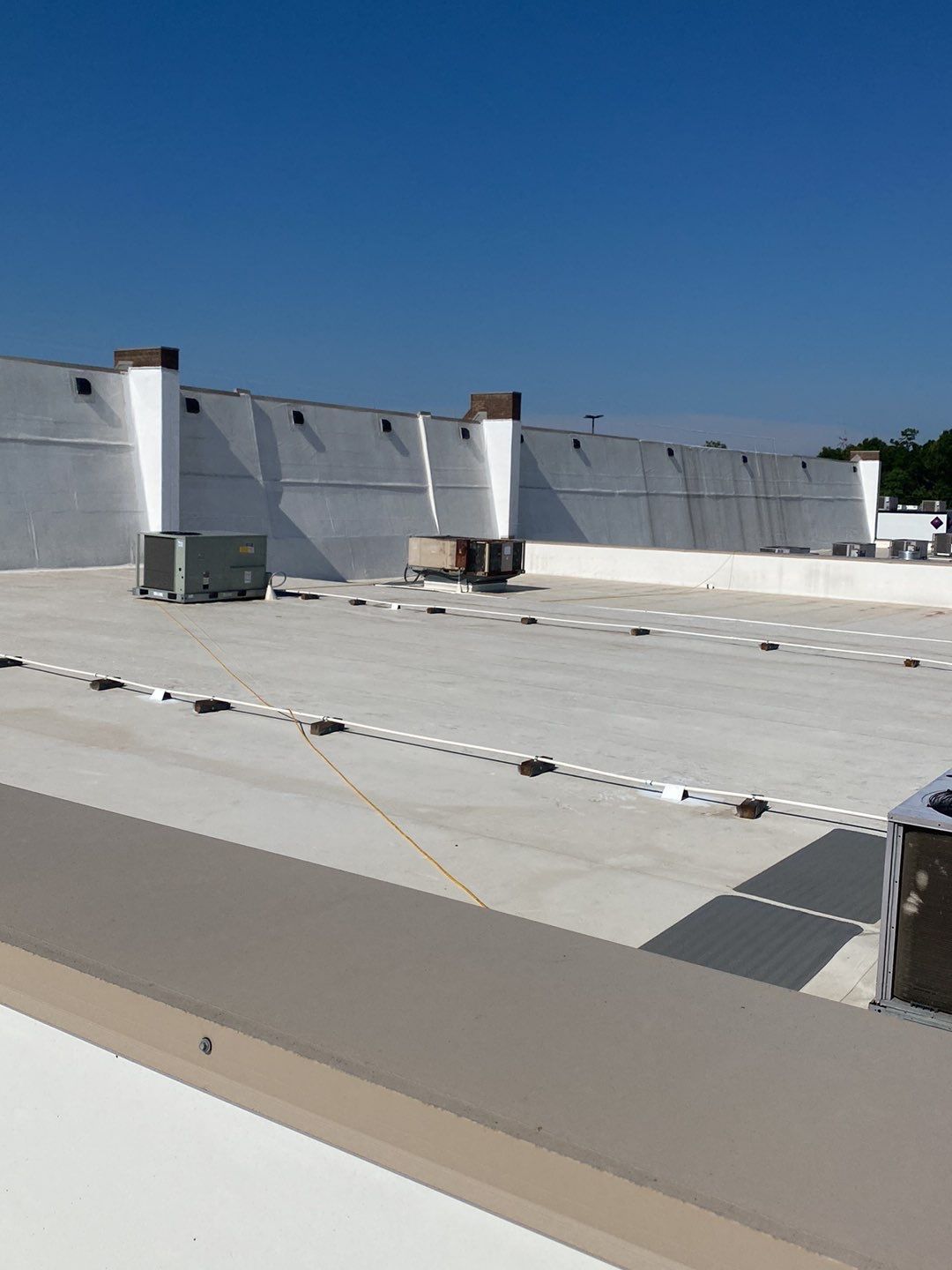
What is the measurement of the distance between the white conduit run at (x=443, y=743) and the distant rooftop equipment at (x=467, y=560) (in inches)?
557

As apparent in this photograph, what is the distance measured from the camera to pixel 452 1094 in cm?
223

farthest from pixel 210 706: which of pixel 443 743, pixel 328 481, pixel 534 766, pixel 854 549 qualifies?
pixel 854 549

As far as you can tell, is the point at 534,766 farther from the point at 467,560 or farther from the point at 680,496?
the point at 680,496

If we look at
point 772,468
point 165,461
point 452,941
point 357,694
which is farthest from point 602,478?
point 452,941

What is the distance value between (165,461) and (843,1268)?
2711 cm

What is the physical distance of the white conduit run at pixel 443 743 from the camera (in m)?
7.91

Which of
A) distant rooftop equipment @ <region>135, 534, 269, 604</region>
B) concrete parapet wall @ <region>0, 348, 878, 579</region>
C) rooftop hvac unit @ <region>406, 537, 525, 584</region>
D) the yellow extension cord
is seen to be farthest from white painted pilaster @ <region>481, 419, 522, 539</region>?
the yellow extension cord

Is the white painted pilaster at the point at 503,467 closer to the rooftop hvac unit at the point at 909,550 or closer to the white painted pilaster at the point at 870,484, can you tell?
the rooftop hvac unit at the point at 909,550

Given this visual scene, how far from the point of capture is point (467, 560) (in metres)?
26.2

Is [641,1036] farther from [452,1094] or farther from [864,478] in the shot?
[864,478]

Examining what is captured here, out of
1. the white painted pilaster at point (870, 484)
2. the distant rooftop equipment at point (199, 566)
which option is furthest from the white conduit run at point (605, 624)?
the white painted pilaster at point (870, 484)

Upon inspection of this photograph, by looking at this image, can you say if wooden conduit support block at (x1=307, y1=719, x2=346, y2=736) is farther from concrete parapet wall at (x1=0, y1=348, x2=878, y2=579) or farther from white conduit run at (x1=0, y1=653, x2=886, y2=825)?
concrete parapet wall at (x1=0, y1=348, x2=878, y2=579)

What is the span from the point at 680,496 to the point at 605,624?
28.0 m

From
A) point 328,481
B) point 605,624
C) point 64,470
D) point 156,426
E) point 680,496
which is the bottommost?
point 605,624
